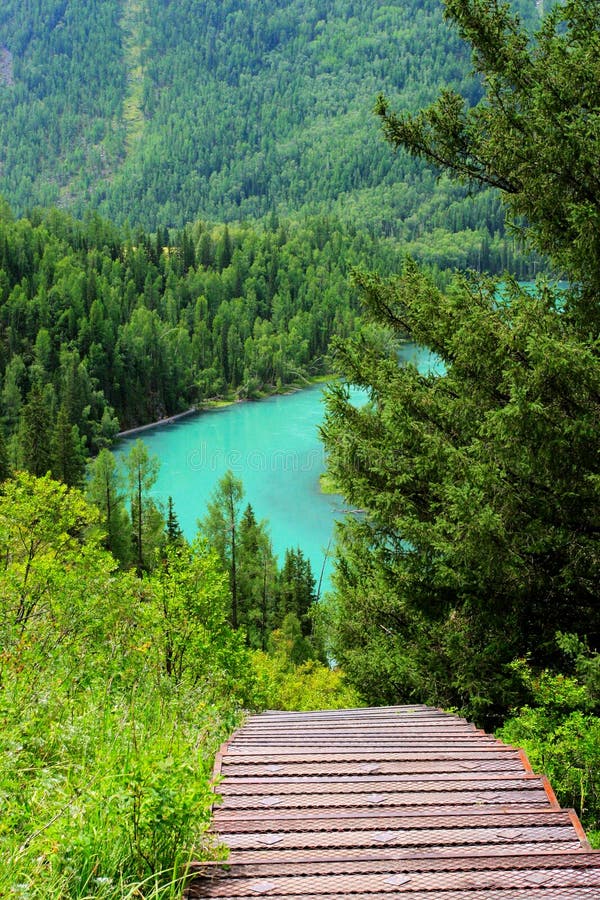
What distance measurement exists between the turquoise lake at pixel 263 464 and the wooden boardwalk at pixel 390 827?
35.1m

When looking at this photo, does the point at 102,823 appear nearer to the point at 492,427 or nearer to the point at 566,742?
the point at 566,742

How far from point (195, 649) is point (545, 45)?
7.26 metres

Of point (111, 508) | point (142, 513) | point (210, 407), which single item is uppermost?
point (111, 508)

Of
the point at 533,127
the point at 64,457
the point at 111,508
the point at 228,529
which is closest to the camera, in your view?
the point at 533,127

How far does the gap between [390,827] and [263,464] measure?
199 ft

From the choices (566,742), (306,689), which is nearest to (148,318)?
(306,689)

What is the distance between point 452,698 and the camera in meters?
7.80

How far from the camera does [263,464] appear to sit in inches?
2500

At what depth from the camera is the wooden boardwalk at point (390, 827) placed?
94.8 inches

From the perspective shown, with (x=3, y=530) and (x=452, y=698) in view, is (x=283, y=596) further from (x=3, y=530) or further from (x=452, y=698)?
(x=452, y=698)


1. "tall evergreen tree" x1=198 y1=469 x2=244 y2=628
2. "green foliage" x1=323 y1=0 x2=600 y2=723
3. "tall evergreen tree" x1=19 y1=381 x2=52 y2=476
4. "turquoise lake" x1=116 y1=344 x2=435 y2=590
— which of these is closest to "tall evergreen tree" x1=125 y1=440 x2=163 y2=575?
"tall evergreen tree" x1=198 y1=469 x2=244 y2=628

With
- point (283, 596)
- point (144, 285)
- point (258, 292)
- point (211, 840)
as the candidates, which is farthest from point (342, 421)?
point (258, 292)

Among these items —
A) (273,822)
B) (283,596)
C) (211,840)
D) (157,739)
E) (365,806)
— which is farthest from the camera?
(283,596)

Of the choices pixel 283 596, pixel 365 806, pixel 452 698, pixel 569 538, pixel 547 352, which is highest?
pixel 547 352
